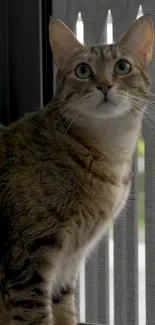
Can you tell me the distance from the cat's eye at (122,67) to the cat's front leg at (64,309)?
1.62 feet

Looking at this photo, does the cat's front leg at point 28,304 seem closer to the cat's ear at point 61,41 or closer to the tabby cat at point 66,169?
the tabby cat at point 66,169

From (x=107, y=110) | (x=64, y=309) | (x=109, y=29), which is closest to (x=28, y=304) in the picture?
(x=64, y=309)

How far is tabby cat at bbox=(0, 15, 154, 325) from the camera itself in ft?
4.38

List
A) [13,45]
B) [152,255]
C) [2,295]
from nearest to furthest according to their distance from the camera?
1. [2,295]
2. [152,255]
3. [13,45]

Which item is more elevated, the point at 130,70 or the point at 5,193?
the point at 130,70

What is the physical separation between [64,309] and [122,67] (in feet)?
1.78

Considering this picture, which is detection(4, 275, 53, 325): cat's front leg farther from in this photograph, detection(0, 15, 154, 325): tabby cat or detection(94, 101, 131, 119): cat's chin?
detection(94, 101, 131, 119): cat's chin

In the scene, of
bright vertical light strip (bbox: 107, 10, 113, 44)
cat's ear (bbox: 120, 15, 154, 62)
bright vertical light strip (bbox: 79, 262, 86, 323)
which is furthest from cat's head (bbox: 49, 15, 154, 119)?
bright vertical light strip (bbox: 79, 262, 86, 323)

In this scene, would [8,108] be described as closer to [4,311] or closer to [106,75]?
[106,75]

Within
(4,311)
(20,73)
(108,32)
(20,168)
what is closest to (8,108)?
(20,73)

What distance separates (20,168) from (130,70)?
0.30 metres

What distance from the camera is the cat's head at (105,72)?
54.4 inches

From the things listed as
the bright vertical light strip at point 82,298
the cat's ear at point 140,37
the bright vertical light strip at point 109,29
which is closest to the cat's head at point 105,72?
the cat's ear at point 140,37

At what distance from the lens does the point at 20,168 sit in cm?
141
